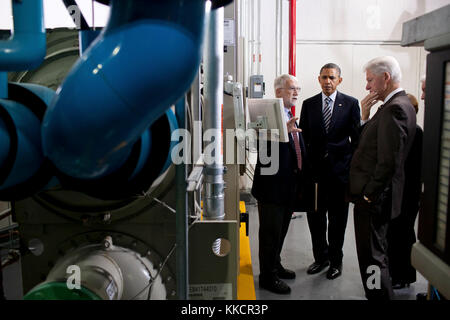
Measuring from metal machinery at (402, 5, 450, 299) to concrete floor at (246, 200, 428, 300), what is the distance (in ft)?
5.78

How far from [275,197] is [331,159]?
54 centimetres

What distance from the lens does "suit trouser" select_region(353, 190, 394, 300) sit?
6.75 ft

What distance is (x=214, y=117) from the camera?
1.30 metres

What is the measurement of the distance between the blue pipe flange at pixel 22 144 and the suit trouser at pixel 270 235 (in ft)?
5.52

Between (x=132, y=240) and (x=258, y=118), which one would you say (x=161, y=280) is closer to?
(x=132, y=240)

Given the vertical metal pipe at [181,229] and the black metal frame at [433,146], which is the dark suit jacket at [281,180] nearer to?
the vertical metal pipe at [181,229]

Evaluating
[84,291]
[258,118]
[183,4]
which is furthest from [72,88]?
[258,118]

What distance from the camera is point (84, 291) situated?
3.12 feet

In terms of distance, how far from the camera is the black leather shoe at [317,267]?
108 inches

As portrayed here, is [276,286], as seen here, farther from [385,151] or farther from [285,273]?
[385,151]

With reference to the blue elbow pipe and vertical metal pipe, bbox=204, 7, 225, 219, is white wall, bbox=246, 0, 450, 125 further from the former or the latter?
the blue elbow pipe

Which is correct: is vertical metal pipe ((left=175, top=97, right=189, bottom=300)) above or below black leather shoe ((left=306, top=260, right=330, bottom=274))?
above

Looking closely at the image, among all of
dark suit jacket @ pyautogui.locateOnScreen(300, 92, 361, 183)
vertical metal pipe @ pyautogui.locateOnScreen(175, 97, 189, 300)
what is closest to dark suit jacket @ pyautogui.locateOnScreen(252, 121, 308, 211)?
dark suit jacket @ pyautogui.locateOnScreen(300, 92, 361, 183)

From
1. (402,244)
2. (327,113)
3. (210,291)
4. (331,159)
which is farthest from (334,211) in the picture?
(210,291)
